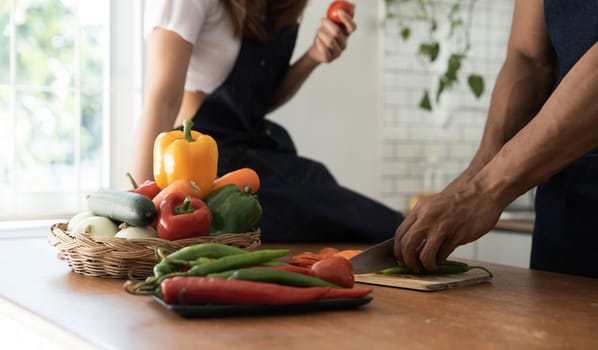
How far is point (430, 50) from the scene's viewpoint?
4.12m

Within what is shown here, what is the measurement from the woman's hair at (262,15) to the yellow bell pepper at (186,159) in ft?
2.06

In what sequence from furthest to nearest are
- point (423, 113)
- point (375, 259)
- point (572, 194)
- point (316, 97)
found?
point (423, 113)
point (316, 97)
point (572, 194)
point (375, 259)

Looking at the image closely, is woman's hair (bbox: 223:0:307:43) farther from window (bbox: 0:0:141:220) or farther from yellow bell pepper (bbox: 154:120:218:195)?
window (bbox: 0:0:141:220)

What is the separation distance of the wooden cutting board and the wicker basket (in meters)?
0.23

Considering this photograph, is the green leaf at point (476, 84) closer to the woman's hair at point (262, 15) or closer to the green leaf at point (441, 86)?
the green leaf at point (441, 86)

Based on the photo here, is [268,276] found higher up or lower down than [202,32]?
lower down

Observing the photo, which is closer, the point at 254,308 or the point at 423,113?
the point at 254,308

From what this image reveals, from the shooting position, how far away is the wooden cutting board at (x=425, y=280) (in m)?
1.36

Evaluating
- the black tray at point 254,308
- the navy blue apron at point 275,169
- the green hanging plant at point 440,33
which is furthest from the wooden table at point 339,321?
the green hanging plant at point 440,33

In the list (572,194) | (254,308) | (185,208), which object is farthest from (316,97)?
(254,308)

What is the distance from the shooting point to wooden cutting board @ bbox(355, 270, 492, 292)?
1.36 meters

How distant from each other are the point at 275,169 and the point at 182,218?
765 millimetres

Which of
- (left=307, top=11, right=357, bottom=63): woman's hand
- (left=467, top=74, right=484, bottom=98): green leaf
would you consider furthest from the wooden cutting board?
(left=467, top=74, right=484, bottom=98): green leaf

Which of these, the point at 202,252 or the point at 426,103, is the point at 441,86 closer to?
the point at 426,103
